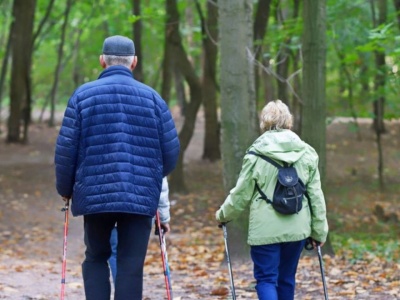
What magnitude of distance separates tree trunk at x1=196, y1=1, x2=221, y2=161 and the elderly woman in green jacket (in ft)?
44.3

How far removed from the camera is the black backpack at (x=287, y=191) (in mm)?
5844

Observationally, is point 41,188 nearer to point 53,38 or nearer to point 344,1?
point 344,1

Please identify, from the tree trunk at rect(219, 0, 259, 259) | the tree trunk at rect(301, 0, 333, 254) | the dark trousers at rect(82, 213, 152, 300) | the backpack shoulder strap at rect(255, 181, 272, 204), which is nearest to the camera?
the dark trousers at rect(82, 213, 152, 300)

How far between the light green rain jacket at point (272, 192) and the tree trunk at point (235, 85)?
4095 millimetres

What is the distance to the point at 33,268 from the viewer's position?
1099 cm

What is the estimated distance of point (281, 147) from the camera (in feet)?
19.4

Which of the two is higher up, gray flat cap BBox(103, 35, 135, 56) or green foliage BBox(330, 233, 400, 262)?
gray flat cap BBox(103, 35, 135, 56)

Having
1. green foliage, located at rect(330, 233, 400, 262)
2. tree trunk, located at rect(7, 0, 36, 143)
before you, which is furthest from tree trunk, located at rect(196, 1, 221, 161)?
green foliage, located at rect(330, 233, 400, 262)

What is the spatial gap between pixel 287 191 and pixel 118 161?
123 cm

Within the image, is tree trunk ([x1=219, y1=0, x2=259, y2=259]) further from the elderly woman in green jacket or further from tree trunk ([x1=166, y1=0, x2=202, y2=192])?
tree trunk ([x1=166, y1=0, x2=202, y2=192])

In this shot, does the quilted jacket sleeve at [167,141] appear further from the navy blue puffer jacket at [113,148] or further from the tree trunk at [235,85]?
the tree trunk at [235,85]

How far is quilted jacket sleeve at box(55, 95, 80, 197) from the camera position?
5598mm

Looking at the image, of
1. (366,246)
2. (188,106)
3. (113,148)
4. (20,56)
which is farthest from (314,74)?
(20,56)

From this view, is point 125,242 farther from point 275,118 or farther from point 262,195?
point 275,118
